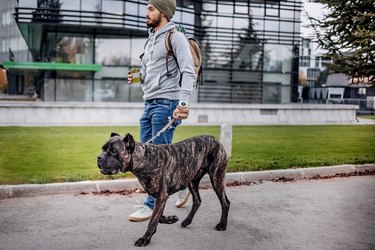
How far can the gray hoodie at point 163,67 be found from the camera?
4.97m

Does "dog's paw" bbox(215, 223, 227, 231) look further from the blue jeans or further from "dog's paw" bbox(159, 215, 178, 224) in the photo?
the blue jeans

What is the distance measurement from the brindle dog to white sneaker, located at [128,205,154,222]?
1.48 ft

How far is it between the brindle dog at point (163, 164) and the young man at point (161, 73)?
0.57 metres

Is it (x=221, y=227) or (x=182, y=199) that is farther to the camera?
(x=182, y=199)

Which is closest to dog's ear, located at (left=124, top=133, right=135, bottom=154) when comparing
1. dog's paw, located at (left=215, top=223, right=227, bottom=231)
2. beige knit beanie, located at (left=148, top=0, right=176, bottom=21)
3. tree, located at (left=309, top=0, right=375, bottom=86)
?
dog's paw, located at (left=215, top=223, right=227, bottom=231)

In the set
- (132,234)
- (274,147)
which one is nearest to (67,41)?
(274,147)

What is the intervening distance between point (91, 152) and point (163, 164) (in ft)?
21.2

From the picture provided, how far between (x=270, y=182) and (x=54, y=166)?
403cm

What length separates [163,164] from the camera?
4.32 metres

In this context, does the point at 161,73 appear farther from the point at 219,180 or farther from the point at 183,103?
the point at 219,180

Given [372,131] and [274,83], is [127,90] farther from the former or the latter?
[372,131]

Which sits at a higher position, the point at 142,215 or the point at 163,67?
the point at 163,67

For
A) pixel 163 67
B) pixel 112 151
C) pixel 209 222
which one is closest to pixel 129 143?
pixel 112 151

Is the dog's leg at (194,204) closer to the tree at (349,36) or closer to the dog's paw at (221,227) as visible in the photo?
the dog's paw at (221,227)
